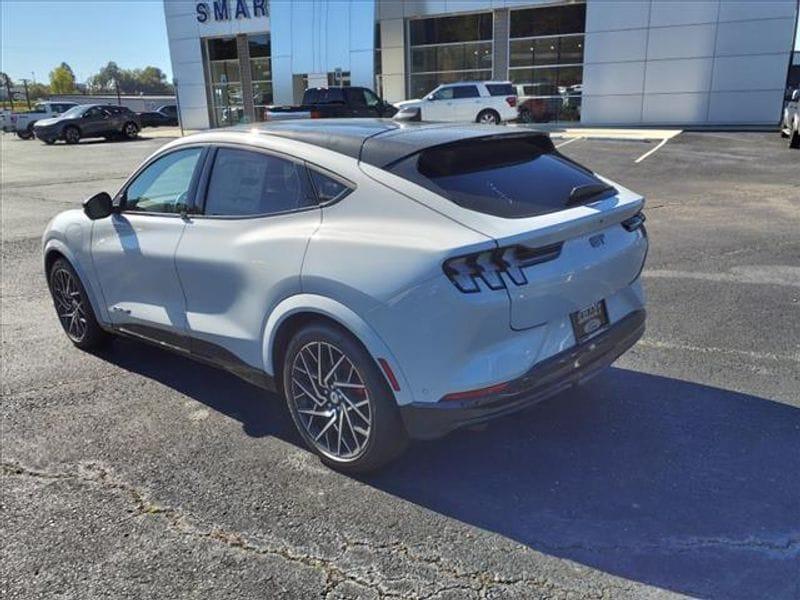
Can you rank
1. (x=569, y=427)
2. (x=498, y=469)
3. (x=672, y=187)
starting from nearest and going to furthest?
(x=498, y=469), (x=569, y=427), (x=672, y=187)

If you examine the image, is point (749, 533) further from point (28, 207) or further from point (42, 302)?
point (28, 207)

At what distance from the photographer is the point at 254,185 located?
367 cm

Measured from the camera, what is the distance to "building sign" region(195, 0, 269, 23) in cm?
3231

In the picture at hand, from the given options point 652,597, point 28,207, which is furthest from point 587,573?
point 28,207

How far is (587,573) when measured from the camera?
8.81 feet

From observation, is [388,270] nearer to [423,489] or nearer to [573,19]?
[423,489]

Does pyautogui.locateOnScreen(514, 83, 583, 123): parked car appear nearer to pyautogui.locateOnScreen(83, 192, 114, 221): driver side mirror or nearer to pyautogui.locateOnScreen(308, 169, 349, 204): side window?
pyautogui.locateOnScreen(83, 192, 114, 221): driver side mirror

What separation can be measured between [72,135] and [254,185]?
32605 millimetres

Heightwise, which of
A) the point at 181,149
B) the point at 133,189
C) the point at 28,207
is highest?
the point at 181,149

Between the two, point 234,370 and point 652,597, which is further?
point 234,370

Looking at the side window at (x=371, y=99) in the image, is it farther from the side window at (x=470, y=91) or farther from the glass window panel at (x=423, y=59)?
the glass window panel at (x=423, y=59)

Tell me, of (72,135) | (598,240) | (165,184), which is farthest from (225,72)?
(598,240)

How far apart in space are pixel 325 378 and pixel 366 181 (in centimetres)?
99

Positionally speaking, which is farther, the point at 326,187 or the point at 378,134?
the point at 378,134
